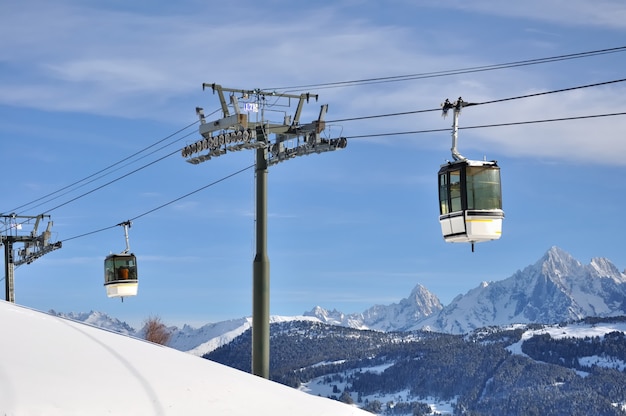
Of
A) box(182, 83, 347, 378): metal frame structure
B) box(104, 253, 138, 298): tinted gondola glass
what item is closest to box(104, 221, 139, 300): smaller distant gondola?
box(104, 253, 138, 298): tinted gondola glass

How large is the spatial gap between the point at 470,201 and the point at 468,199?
0.20ft

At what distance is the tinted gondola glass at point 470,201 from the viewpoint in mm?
20766

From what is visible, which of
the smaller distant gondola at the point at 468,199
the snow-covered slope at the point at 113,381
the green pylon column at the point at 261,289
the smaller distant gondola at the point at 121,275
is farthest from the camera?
the smaller distant gondola at the point at 121,275

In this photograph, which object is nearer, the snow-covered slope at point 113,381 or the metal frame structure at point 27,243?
the snow-covered slope at point 113,381

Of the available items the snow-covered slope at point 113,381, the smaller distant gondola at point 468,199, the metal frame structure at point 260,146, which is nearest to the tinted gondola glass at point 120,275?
the metal frame structure at point 260,146

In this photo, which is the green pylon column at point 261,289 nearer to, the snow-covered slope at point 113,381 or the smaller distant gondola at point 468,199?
the smaller distant gondola at point 468,199

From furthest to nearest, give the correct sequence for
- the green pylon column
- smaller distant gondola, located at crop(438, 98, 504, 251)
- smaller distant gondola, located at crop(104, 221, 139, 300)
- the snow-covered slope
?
smaller distant gondola, located at crop(104, 221, 139, 300)
the green pylon column
smaller distant gondola, located at crop(438, 98, 504, 251)
the snow-covered slope

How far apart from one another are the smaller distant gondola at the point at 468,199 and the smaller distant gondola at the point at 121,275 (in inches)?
993

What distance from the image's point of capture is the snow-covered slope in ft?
35.0

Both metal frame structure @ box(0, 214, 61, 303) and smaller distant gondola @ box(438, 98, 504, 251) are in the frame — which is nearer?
smaller distant gondola @ box(438, 98, 504, 251)

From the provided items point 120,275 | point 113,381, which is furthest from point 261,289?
point 120,275

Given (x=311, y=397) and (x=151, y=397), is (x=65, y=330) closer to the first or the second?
(x=151, y=397)

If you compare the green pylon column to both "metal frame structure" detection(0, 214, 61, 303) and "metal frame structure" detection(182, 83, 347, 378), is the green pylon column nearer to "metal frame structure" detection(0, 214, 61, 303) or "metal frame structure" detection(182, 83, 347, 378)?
"metal frame structure" detection(182, 83, 347, 378)

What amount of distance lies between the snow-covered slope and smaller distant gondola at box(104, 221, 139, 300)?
31417 millimetres
